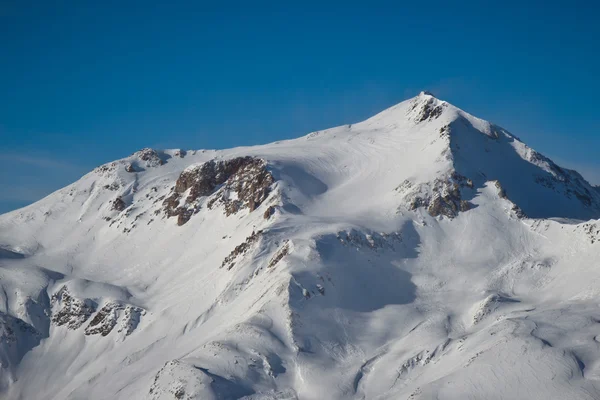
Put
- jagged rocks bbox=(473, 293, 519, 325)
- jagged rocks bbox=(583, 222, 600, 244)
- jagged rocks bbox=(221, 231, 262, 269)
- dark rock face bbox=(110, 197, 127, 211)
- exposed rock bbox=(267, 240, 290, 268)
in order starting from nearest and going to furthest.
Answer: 1. jagged rocks bbox=(473, 293, 519, 325)
2. jagged rocks bbox=(583, 222, 600, 244)
3. exposed rock bbox=(267, 240, 290, 268)
4. jagged rocks bbox=(221, 231, 262, 269)
5. dark rock face bbox=(110, 197, 127, 211)

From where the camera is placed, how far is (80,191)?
147m

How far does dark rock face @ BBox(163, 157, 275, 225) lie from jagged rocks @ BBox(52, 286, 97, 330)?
22437mm

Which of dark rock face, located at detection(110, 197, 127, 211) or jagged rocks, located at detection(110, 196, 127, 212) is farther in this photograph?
dark rock face, located at detection(110, 197, 127, 211)

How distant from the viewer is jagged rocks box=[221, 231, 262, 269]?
321ft

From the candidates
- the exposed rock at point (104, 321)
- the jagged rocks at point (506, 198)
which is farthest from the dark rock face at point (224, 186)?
the jagged rocks at point (506, 198)

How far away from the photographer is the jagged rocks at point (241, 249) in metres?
97.9

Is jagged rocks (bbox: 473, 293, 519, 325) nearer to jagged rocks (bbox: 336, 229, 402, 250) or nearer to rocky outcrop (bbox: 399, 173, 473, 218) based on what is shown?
jagged rocks (bbox: 336, 229, 402, 250)

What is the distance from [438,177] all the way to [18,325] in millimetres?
69322

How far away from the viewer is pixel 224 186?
12150 centimetres

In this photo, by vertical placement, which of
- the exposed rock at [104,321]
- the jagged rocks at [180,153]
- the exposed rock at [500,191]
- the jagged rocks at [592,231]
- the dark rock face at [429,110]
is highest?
the dark rock face at [429,110]

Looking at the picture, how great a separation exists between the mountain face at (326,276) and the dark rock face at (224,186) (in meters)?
0.42

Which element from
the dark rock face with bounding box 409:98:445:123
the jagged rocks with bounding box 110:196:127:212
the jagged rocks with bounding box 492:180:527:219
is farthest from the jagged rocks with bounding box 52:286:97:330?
the dark rock face with bounding box 409:98:445:123

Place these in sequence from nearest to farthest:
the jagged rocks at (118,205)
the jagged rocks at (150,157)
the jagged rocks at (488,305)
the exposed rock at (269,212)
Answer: the jagged rocks at (488,305), the exposed rock at (269,212), the jagged rocks at (118,205), the jagged rocks at (150,157)

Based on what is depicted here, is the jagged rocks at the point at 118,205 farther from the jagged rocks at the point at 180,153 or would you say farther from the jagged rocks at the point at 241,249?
the jagged rocks at the point at 241,249
